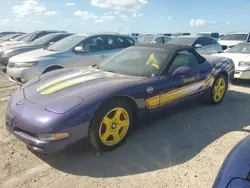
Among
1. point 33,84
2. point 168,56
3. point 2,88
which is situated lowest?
point 2,88

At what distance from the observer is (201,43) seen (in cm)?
1059

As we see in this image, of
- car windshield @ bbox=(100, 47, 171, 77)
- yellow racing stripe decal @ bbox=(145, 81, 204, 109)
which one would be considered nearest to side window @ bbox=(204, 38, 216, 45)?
yellow racing stripe decal @ bbox=(145, 81, 204, 109)

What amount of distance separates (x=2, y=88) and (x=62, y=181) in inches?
213

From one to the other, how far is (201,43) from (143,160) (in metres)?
8.53

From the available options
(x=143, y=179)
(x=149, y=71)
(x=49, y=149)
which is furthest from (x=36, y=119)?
(x=149, y=71)

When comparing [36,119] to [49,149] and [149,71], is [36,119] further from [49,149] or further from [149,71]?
[149,71]

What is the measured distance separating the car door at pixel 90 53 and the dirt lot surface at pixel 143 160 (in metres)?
2.94

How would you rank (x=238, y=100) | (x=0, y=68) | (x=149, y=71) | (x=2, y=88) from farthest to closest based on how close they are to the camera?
(x=0, y=68)
(x=2, y=88)
(x=238, y=100)
(x=149, y=71)

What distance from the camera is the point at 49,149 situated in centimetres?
282

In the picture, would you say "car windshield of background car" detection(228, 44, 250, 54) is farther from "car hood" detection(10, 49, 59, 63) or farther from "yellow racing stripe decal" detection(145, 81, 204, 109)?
"car hood" detection(10, 49, 59, 63)

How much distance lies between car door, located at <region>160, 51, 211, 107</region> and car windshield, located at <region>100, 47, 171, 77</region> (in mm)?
192

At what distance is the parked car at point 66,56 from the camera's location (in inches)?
253

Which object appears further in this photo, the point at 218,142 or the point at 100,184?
the point at 218,142

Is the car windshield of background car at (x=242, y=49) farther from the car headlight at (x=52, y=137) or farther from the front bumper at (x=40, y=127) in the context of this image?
the car headlight at (x=52, y=137)
